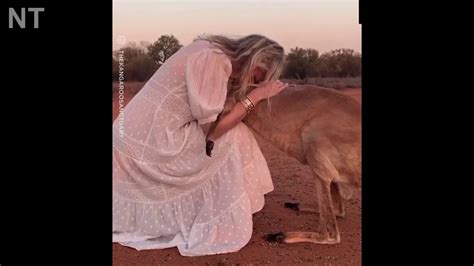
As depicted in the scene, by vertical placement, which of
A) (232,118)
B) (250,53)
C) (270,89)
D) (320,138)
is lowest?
(320,138)

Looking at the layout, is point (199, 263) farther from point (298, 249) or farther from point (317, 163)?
point (317, 163)

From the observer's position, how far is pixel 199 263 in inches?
134

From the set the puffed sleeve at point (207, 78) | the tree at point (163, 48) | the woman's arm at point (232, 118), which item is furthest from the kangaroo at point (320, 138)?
the tree at point (163, 48)

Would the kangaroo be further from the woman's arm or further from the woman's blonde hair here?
the woman's blonde hair

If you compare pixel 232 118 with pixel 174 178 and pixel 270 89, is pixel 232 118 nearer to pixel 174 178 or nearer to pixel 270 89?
pixel 270 89

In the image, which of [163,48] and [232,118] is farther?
[232,118]

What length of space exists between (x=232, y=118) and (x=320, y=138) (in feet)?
1.71

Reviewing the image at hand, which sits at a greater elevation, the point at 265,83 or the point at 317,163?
the point at 265,83

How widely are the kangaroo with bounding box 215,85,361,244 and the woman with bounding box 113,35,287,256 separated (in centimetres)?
14

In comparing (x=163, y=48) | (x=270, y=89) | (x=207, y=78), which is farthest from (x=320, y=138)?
(x=163, y=48)

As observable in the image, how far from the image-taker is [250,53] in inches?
135

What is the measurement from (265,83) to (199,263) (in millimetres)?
1079
